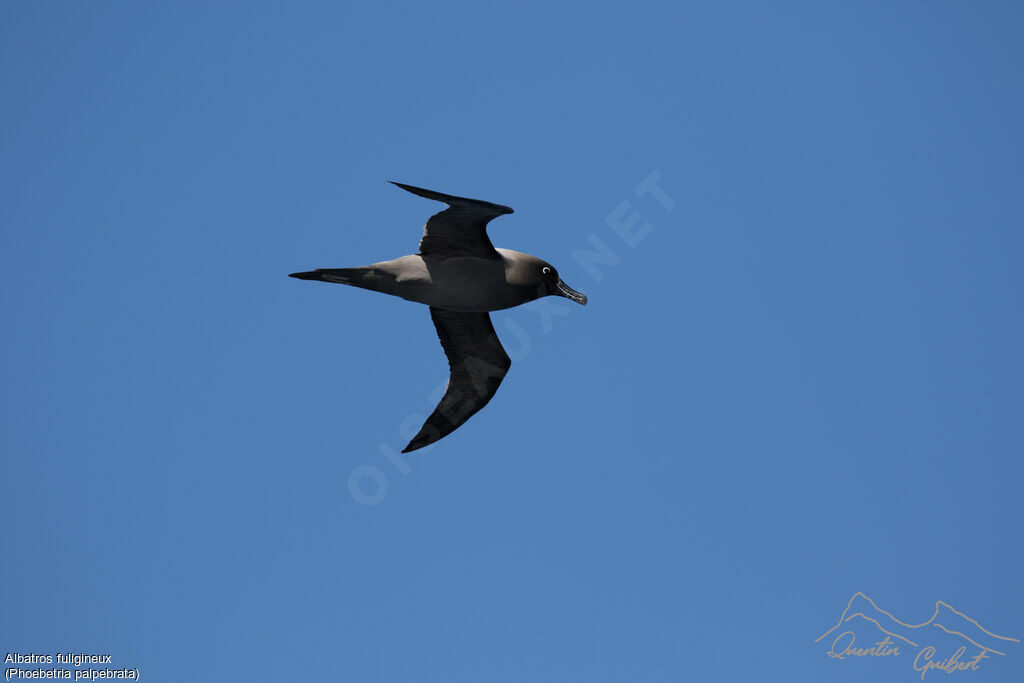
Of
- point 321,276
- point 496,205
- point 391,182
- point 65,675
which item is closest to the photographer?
point 391,182

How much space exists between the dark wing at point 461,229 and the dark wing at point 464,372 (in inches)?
96.1

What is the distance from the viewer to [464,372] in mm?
20562

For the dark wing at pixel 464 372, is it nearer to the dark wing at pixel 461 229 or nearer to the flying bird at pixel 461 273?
the flying bird at pixel 461 273

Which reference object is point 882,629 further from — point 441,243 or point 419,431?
point 441,243

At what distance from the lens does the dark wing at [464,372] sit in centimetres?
2022

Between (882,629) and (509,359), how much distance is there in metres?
9.32

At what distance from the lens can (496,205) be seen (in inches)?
647

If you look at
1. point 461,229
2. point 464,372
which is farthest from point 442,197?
point 464,372

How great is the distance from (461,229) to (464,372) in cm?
395

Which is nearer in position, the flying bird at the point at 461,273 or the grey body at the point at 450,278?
the flying bird at the point at 461,273

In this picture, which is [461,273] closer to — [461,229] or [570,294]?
[461,229]

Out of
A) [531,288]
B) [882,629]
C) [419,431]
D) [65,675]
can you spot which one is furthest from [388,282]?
[882,629]

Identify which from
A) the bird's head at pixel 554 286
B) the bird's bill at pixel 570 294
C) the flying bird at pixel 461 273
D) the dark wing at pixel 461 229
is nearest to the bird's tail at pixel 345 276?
the flying bird at pixel 461 273

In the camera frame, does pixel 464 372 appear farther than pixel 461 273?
Yes
